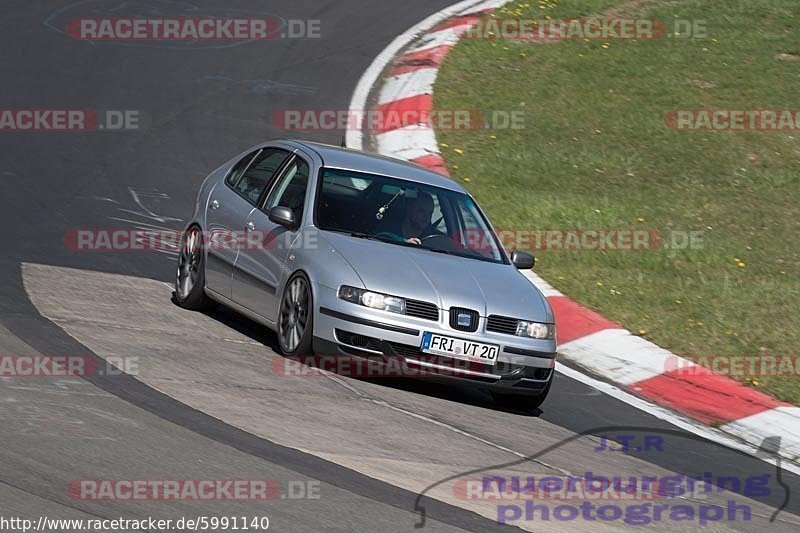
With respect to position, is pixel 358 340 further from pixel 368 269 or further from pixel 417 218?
pixel 417 218

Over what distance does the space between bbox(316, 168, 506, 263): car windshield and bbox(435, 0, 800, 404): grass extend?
2113 mm

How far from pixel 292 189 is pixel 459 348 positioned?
2.13 meters

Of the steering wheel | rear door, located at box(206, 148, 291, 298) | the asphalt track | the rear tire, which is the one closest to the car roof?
rear door, located at box(206, 148, 291, 298)

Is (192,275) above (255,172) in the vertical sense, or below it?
below

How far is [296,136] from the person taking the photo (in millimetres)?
15562

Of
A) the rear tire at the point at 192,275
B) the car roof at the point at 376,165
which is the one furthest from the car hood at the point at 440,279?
the rear tire at the point at 192,275

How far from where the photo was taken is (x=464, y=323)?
8.73 m

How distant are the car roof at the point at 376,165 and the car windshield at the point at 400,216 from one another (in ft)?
0.27

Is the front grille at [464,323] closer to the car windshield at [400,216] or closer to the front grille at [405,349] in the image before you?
the front grille at [405,349]

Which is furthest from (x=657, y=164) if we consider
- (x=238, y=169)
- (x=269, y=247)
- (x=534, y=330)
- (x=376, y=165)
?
(x=269, y=247)

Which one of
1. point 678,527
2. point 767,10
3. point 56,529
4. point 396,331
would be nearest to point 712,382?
point 396,331

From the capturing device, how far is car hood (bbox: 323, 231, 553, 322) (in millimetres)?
8766

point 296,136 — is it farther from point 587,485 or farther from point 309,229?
point 587,485

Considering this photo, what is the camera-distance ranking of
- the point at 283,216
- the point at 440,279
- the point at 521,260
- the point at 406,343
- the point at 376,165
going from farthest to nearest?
the point at 376,165, the point at 521,260, the point at 283,216, the point at 440,279, the point at 406,343
